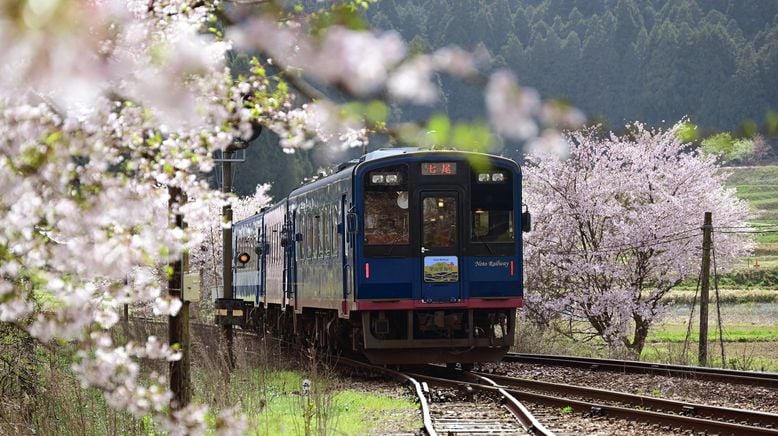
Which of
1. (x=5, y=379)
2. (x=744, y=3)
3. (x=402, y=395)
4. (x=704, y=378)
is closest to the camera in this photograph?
(x=744, y=3)

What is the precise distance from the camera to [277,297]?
2238 centimetres

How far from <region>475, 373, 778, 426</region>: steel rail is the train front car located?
3.90ft

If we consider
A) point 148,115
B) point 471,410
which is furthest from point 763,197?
point 148,115

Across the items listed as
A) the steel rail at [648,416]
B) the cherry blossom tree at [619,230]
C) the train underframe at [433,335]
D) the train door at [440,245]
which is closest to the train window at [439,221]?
the train door at [440,245]

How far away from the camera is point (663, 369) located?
15953mm

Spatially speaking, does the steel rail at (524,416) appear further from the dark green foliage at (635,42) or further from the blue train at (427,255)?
the dark green foliage at (635,42)

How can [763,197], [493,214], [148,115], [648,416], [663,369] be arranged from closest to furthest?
[148,115]
[648,416]
[493,214]
[663,369]
[763,197]

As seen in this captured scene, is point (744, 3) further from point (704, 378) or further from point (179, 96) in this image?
point (704, 378)

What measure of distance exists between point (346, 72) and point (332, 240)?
46.8ft

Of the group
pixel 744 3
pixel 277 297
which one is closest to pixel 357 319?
pixel 277 297

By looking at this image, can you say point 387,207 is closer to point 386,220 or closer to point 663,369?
point 386,220

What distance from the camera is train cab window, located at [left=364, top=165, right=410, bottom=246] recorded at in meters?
14.9

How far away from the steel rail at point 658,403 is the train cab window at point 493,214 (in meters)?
1.89

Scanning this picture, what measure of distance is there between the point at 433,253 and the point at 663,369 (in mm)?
3893
